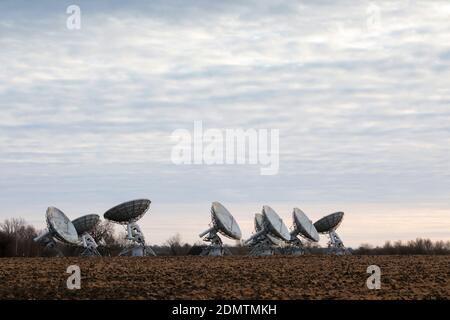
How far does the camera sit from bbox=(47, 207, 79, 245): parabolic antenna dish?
237 feet

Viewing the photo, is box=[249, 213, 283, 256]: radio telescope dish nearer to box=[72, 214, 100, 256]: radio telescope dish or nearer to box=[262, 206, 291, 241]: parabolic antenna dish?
box=[262, 206, 291, 241]: parabolic antenna dish

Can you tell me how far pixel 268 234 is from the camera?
87.4 m

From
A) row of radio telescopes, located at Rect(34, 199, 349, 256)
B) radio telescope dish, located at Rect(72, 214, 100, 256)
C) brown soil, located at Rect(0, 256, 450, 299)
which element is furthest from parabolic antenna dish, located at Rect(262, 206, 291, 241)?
brown soil, located at Rect(0, 256, 450, 299)

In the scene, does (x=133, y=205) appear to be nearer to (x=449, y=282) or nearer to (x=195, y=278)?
(x=195, y=278)

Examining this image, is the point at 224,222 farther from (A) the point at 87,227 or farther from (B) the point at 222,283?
(B) the point at 222,283

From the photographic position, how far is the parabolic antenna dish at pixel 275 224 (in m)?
82.6

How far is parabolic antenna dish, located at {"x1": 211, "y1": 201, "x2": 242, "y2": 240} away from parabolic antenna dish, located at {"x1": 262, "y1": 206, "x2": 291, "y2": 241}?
367 centimetres

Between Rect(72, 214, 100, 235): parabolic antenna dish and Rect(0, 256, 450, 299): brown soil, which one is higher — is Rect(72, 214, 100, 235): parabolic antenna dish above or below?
above

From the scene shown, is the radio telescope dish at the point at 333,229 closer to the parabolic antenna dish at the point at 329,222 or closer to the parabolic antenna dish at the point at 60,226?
the parabolic antenna dish at the point at 329,222

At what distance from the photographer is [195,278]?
43.2 meters

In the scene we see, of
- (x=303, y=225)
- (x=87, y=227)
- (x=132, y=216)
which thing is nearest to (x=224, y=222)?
(x=132, y=216)
